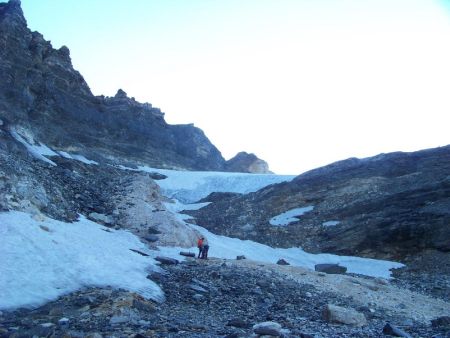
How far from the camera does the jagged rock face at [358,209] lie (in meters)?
32.8

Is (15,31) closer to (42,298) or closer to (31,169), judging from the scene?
(31,169)

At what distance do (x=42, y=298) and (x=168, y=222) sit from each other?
1543cm

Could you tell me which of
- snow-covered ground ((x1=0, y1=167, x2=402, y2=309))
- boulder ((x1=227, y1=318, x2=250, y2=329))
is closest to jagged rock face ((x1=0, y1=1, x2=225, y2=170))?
snow-covered ground ((x1=0, y1=167, x2=402, y2=309))

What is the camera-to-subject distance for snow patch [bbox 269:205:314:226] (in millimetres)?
40487

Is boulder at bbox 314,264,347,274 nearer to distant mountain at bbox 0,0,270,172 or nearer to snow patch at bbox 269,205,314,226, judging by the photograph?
snow patch at bbox 269,205,314,226

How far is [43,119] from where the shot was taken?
2510 inches

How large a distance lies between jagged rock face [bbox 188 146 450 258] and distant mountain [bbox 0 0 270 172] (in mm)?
21573

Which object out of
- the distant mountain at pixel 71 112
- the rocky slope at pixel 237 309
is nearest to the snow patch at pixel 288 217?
the rocky slope at pixel 237 309

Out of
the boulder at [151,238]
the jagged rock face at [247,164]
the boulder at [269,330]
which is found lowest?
the boulder at [269,330]

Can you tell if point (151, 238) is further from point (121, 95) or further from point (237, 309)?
point (121, 95)

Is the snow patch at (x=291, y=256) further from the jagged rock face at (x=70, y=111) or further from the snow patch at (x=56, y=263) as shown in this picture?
the jagged rock face at (x=70, y=111)

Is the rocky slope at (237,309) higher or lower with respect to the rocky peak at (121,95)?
lower

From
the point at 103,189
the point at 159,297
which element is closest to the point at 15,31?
the point at 103,189

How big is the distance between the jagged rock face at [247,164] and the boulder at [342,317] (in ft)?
299
